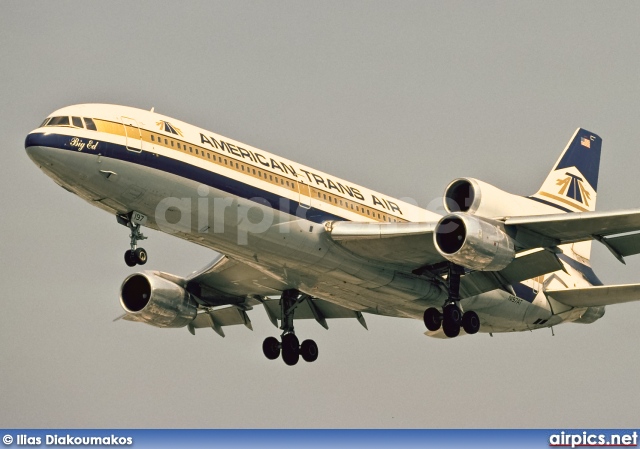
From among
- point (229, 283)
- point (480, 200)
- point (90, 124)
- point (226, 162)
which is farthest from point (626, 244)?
point (90, 124)

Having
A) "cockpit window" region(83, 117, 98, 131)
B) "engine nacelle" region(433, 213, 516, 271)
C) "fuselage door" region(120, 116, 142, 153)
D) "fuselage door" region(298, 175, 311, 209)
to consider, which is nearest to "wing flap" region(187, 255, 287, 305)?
"fuselage door" region(298, 175, 311, 209)

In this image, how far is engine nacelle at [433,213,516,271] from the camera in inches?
1319

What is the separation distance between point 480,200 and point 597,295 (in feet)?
21.5

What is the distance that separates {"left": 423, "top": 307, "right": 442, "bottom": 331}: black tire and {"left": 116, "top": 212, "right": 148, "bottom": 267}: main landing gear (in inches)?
436

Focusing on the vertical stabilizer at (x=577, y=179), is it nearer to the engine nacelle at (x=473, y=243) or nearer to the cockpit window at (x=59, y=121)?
the engine nacelle at (x=473, y=243)

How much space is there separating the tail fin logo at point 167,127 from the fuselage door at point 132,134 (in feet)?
2.53

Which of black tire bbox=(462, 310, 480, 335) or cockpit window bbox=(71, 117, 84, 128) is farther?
black tire bbox=(462, 310, 480, 335)

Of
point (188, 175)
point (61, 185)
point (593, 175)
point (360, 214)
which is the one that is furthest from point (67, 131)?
point (593, 175)

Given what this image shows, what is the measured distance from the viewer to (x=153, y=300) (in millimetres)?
40219

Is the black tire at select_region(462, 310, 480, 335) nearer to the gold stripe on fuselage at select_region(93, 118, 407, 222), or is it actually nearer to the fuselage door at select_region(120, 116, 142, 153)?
the gold stripe on fuselage at select_region(93, 118, 407, 222)

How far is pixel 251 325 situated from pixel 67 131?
15.0m

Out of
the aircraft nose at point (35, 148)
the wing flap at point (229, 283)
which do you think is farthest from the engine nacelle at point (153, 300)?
the aircraft nose at point (35, 148)

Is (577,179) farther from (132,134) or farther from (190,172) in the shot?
(132,134)
